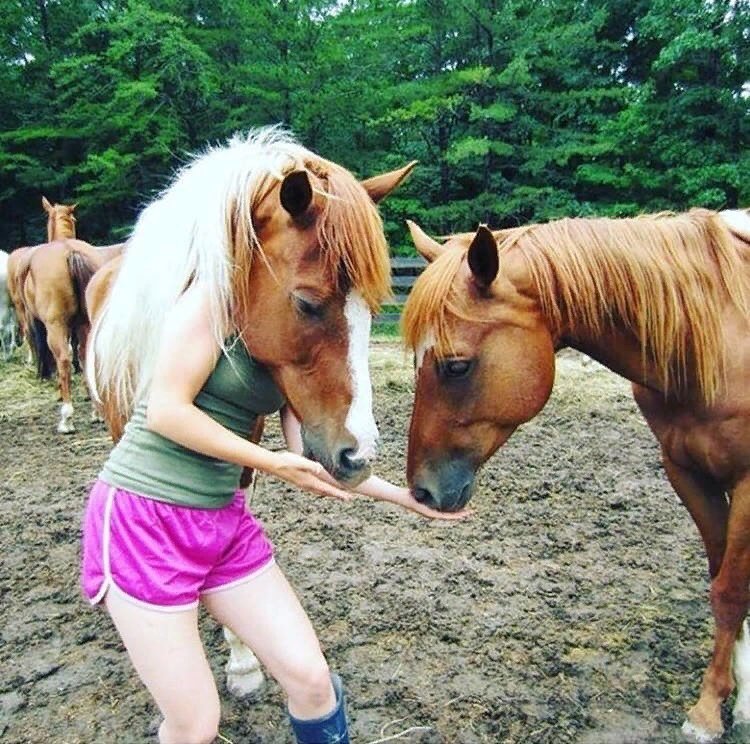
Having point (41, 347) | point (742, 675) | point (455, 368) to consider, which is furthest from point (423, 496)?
point (41, 347)

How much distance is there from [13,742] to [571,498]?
9.83 feet

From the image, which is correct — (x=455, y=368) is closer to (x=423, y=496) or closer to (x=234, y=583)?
(x=423, y=496)

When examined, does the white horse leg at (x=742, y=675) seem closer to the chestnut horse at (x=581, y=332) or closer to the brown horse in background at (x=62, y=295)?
the chestnut horse at (x=581, y=332)

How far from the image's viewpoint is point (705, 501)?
2236mm

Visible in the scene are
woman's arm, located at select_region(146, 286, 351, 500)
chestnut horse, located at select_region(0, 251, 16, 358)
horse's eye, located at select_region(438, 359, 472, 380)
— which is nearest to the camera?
woman's arm, located at select_region(146, 286, 351, 500)

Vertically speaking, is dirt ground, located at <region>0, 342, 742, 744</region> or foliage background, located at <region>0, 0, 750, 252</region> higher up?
foliage background, located at <region>0, 0, 750, 252</region>

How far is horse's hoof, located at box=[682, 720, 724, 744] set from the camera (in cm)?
206

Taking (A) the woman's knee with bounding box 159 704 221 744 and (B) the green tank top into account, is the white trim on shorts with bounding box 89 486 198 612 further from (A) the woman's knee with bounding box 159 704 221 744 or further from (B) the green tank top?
(A) the woman's knee with bounding box 159 704 221 744

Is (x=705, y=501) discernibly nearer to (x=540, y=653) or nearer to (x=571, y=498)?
(x=540, y=653)

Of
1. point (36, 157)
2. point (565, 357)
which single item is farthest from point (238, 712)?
point (36, 157)

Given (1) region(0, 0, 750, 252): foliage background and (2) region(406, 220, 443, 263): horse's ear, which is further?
(1) region(0, 0, 750, 252): foliage background

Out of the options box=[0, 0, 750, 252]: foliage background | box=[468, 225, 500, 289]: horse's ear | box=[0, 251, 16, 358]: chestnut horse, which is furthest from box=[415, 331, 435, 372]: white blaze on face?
box=[0, 0, 750, 252]: foliage background

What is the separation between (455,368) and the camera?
191 cm

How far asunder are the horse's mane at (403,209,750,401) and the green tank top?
60cm
